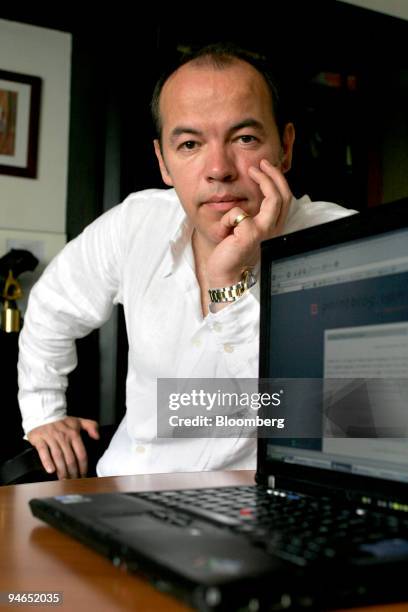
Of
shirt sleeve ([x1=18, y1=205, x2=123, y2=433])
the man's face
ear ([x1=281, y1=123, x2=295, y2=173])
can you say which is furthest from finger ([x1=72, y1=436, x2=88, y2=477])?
ear ([x1=281, y1=123, x2=295, y2=173])

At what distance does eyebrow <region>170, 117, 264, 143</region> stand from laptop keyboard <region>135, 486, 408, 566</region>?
811 mm

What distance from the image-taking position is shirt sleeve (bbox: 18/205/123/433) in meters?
1.57

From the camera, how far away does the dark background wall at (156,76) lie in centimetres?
285

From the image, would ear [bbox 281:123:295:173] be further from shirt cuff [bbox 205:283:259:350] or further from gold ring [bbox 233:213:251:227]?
shirt cuff [bbox 205:283:259:350]

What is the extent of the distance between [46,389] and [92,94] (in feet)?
6.12

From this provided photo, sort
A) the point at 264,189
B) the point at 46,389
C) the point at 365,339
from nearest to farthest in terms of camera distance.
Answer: the point at 365,339 → the point at 264,189 → the point at 46,389

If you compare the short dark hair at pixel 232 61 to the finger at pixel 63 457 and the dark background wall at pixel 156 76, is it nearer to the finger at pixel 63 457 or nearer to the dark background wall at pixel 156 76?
the finger at pixel 63 457

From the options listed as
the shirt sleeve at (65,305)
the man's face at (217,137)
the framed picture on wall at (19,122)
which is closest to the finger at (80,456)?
the shirt sleeve at (65,305)

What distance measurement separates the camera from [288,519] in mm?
535

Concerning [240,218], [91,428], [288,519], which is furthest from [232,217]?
[288,519]

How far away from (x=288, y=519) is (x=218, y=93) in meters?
0.98

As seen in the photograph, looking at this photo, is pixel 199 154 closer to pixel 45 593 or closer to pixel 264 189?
pixel 264 189

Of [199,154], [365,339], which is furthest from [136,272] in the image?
[365,339]

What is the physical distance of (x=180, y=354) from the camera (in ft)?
4.46
